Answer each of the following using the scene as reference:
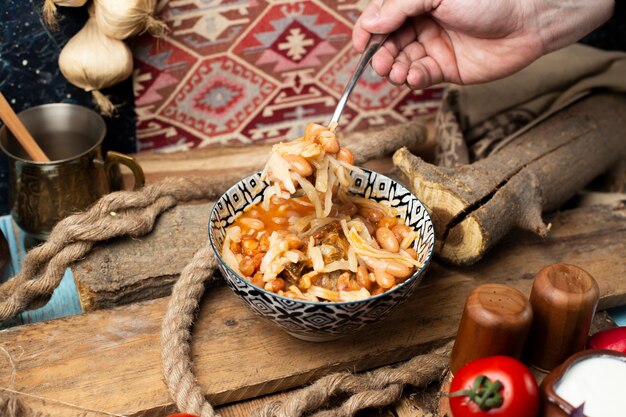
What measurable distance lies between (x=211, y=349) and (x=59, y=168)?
2.59 ft

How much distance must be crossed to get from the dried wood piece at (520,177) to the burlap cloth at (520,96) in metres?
0.09

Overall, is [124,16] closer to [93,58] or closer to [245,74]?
[93,58]

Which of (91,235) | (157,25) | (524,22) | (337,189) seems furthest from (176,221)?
(524,22)

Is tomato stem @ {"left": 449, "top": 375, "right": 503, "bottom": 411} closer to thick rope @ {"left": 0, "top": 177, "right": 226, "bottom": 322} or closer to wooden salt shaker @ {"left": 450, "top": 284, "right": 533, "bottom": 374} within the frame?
wooden salt shaker @ {"left": 450, "top": 284, "right": 533, "bottom": 374}

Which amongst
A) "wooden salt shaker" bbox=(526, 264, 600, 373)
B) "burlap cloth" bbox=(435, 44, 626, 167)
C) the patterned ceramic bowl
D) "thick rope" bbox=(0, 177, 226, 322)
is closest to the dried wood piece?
"burlap cloth" bbox=(435, 44, 626, 167)

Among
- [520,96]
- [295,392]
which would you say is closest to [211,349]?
[295,392]

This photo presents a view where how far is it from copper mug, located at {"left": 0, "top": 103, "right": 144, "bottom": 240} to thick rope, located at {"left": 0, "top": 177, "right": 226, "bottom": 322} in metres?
0.18

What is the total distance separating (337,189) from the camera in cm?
203

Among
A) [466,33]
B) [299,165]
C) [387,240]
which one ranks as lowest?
[387,240]

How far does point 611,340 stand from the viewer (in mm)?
1804

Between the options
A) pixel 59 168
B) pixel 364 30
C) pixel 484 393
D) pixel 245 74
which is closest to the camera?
pixel 484 393

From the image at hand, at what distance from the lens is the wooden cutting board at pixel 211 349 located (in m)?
1.79

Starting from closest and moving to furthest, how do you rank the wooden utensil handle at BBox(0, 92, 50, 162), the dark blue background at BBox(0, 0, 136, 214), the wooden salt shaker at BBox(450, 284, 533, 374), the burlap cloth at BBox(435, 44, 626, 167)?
the wooden salt shaker at BBox(450, 284, 533, 374), the wooden utensil handle at BBox(0, 92, 50, 162), the dark blue background at BBox(0, 0, 136, 214), the burlap cloth at BBox(435, 44, 626, 167)

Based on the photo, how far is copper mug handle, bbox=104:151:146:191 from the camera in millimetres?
2354
